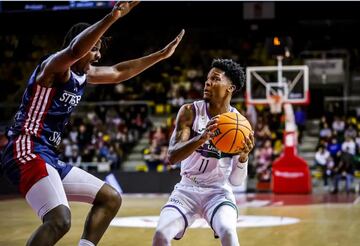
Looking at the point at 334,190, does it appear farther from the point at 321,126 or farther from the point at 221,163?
the point at 221,163

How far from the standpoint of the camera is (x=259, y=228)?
9039 mm

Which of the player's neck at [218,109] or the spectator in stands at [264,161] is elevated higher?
the player's neck at [218,109]

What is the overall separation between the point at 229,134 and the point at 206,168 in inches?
22.0

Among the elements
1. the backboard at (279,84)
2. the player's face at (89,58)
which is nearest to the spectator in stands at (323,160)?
the backboard at (279,84)

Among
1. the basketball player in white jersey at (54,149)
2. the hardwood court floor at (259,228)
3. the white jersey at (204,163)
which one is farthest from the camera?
the hardwood court floor at (259,228)

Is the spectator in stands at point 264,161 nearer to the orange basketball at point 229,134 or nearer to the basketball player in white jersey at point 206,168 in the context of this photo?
the basketball player in white jersey at point 206,168

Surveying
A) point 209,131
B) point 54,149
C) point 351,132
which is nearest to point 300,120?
point 351,132

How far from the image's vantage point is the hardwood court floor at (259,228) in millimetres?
7770

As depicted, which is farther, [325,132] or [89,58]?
[325,132]

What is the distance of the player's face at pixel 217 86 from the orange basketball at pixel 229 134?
407 mm

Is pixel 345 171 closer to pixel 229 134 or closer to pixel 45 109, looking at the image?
pixel 229 134

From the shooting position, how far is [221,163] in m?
5.32

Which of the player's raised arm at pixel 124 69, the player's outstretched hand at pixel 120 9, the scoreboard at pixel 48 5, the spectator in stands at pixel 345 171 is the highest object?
the scoreboard at pixel 48 5

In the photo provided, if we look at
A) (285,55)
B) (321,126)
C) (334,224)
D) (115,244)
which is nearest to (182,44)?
(321,126)
